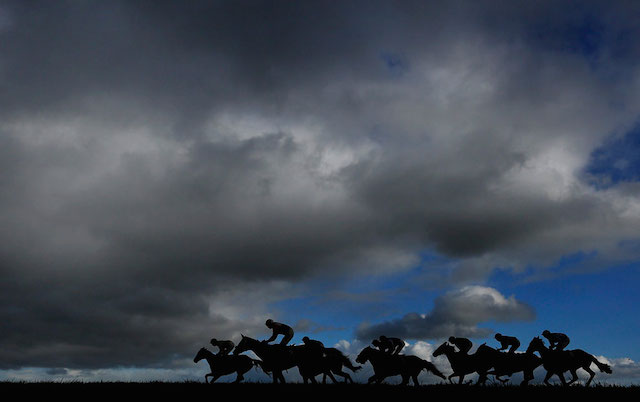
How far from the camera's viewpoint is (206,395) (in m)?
14.8

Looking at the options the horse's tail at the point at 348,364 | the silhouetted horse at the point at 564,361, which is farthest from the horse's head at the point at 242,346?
the silhouetted horse at the point at 564,361

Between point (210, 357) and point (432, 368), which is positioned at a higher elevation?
point (210, 357)

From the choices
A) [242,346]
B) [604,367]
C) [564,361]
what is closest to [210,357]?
[242,346]

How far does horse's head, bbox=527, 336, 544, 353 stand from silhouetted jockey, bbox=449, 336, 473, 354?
2512 mm

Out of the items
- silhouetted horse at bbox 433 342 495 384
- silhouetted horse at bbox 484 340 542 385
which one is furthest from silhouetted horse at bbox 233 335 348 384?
silhouetted horse at bbox 484 340 542 385

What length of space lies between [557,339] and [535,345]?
0.89m

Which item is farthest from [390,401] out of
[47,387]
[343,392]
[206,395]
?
[47,387]

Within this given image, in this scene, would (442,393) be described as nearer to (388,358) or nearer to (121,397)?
(388,358)

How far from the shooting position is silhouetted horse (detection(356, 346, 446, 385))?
19.4m

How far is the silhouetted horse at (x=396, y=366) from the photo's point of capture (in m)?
19.4

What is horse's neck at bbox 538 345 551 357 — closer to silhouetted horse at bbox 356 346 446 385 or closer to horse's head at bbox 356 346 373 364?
silhouetted horse at bbox 356 346 446 385

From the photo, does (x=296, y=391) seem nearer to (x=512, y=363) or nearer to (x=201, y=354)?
(x=201, y=354)

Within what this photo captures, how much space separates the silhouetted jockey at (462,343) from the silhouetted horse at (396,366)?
1449mm

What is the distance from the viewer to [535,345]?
21.0 metres
